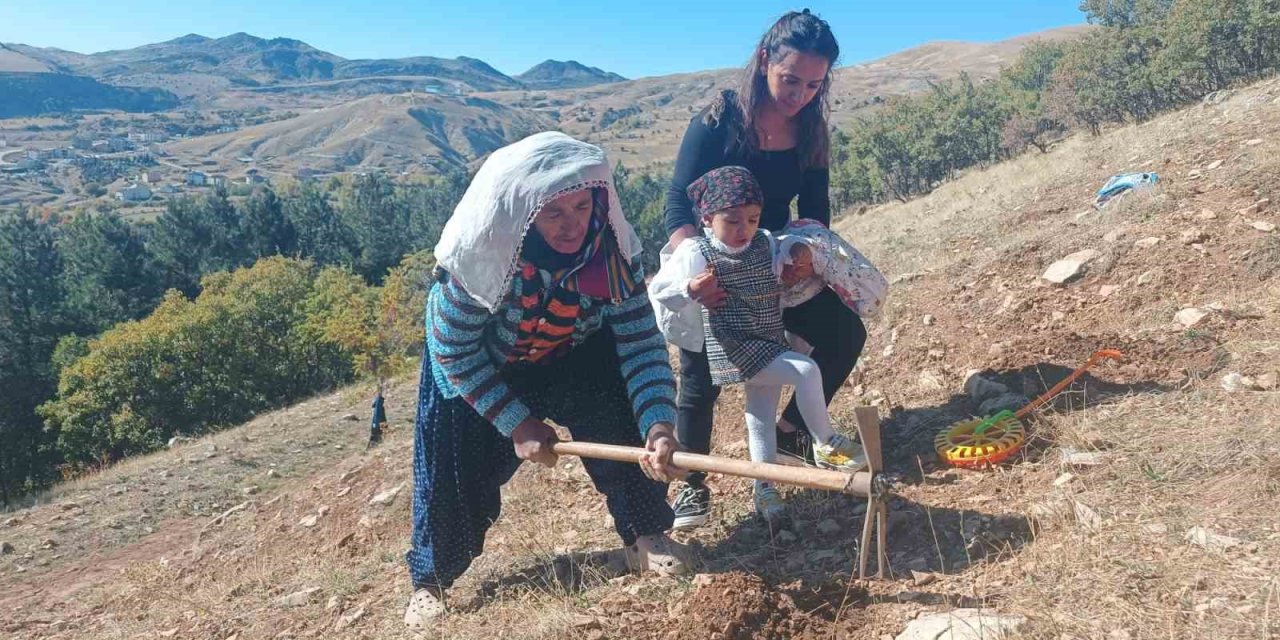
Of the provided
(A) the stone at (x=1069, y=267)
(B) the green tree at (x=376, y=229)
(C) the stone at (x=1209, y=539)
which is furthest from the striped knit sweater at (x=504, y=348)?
(B) the green tree at (x=376, y=229)

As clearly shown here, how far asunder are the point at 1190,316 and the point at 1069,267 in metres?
1.08

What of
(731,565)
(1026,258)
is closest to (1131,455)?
(731,565)

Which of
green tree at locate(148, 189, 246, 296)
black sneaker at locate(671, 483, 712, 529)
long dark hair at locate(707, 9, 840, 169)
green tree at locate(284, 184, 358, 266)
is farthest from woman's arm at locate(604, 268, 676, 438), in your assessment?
green tree at locate(284, 184, 358, 266)

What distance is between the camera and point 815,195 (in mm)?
3355

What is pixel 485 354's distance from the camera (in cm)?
269

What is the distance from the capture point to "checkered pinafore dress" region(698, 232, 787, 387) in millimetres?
2898

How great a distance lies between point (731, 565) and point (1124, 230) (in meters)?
3.84

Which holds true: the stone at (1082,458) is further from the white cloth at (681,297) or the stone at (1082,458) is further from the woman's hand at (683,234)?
the woman's hand at (683,234)

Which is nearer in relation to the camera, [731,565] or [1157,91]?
[731,565]

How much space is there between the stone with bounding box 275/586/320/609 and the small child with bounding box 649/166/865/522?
207 centimetres

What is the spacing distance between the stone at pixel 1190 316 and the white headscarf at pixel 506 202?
9.66ft

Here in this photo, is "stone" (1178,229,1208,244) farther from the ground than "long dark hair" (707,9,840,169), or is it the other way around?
"long dark hair" (707,9,840,169)

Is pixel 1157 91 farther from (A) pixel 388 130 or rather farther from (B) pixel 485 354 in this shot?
(A) pixel 388 130

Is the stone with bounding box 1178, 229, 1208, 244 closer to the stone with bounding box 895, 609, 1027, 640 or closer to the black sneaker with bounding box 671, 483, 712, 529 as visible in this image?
the black sneaker with bounding box 671, 483, 712, 529
